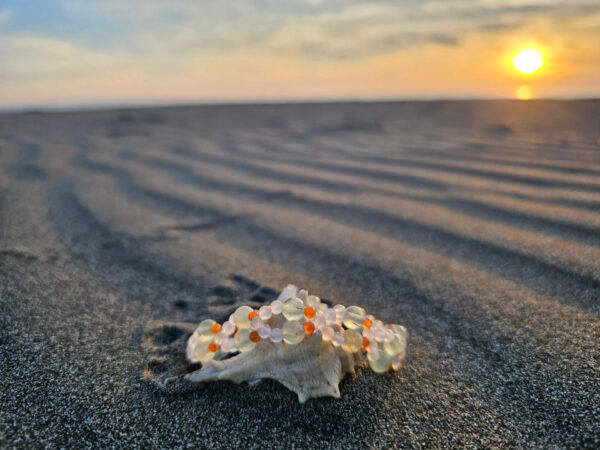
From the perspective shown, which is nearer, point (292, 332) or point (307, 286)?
point (292, 332)

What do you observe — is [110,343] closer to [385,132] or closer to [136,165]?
[136,165]

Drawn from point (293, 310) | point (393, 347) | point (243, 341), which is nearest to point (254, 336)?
point (243, 341)

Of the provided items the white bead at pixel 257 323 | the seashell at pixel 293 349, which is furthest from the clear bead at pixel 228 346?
the white bead at pixel 257 323

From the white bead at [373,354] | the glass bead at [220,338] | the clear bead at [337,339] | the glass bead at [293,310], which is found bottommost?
the white bead at [373,354]

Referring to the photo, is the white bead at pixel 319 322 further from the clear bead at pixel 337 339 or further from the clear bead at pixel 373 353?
the clear bead at pixel 373 353

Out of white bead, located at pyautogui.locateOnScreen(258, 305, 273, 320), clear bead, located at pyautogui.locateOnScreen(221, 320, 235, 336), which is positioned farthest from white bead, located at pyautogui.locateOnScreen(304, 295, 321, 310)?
clear bead, located at pyautogui.locateOnScreen(221, 320, 235, 336)

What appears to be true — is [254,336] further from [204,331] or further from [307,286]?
[307,286]
